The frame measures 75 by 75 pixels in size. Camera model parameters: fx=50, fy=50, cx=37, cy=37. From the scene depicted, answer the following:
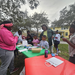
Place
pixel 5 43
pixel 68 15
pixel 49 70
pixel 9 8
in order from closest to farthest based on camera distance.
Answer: pixel 49 70 < pixel 5 43 < pixel 9 8 < pixel 68 15

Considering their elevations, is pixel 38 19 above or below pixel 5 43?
above

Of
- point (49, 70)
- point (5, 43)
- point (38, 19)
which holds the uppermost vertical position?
point (38, 19)

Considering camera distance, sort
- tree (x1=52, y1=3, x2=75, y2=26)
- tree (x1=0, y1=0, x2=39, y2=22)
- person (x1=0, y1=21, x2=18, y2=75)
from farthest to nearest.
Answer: tree (x1=52, y1=3, x2=75, y2=26) → tree (x1=0, y1=0, x2=39, y2=22) → person (x1=0, y1=21, x2=18, y2=75)

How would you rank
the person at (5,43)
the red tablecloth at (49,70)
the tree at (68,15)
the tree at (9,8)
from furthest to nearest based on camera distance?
the tree at (68,15)
the tree at (9,8)
the person at (5,43)
the red tablecloth at (49,70)

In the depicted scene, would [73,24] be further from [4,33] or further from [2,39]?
[2,39]

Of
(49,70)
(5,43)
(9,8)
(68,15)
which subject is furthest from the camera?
(68,15)

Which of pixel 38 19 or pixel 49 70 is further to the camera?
pixel 38 19

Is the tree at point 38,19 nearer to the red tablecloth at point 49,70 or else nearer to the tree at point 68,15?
the tree at point 68,15

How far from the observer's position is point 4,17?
5477 millimetres

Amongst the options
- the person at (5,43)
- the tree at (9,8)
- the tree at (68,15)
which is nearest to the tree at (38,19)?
the tree at (68,15)

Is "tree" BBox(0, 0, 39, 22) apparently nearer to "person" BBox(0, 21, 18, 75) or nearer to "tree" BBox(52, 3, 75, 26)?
"person" BBox(0, 21, 18, 75)

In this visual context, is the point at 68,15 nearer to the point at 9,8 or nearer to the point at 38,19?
the point at 38,19

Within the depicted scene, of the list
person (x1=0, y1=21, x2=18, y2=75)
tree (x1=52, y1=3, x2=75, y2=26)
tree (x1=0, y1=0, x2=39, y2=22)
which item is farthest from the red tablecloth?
tree (x1=52, y1=3, x2=75, y2=26)

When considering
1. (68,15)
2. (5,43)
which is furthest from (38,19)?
(5,43)
